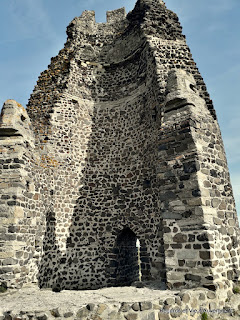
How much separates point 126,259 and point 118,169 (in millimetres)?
3720

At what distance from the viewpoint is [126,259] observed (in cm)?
941

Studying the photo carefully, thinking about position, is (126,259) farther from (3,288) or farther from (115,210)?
(3,288)

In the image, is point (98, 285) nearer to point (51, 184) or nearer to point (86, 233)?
point (86, 233)

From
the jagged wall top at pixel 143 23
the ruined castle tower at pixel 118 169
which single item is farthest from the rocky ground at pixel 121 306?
the jagged wall top at pixel 143 23

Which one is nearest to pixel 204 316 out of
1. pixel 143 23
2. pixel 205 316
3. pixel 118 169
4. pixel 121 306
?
pixel 205 316

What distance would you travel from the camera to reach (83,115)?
10.8 m

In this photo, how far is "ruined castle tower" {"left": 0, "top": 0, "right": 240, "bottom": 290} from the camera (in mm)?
5113

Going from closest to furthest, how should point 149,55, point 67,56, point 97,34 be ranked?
point 149,55
point 67,56
point 97,34

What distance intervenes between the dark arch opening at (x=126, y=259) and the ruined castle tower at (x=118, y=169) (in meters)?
0.04

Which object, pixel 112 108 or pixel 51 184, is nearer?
pixel 51 184

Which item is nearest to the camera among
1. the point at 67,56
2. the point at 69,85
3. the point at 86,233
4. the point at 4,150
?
Answer: the point at 4,150

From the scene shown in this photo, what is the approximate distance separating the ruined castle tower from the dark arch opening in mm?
44

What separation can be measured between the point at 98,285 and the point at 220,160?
6409 mm

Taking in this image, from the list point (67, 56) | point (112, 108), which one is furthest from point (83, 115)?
point (67, 56)
